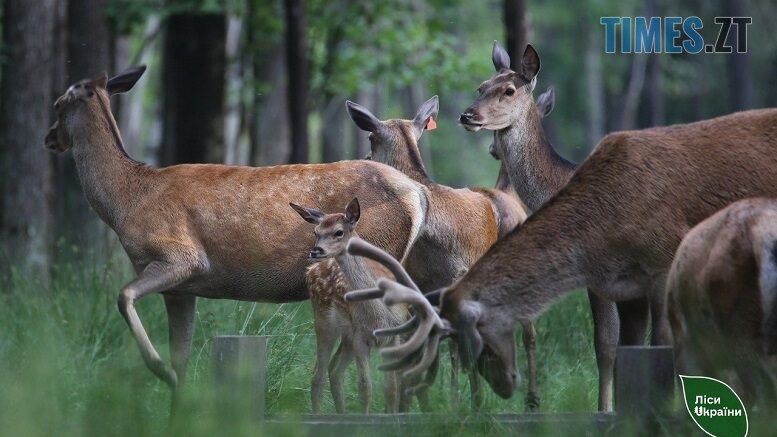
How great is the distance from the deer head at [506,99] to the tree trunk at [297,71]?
6.89 meters

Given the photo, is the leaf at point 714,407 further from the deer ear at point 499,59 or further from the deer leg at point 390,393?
the deer ear at point 499,59

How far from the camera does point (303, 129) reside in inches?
656

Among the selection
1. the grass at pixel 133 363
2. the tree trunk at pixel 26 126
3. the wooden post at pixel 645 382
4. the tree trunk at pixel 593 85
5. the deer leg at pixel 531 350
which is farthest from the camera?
the tree trunk at pixel 593 85

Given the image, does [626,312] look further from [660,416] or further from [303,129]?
[303,129]

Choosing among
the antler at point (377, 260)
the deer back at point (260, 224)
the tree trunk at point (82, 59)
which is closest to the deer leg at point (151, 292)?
the deer back at point (260, 224)

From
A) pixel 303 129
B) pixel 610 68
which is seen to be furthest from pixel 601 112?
pixel 303 129

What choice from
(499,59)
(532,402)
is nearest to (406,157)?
(499,59)

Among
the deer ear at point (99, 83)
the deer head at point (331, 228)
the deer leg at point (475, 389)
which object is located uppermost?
the deer ear at point (99, 83)

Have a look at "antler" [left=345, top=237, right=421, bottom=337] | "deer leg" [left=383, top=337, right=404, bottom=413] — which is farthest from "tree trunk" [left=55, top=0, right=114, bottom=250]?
"antler" [left=345, top=237, right=421, bottom=337]

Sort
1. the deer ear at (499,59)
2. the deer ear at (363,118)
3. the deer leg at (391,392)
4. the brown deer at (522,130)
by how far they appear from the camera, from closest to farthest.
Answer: the deer leg at (391,392), the brown deer at (522,130), the deer ear at (363,118), the deer ear at (499,59)

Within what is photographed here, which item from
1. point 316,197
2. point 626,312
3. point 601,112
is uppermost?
point 316,197

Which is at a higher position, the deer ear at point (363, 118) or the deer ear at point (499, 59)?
the deer ear at point (499, 59)

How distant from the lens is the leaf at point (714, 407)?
223 inches

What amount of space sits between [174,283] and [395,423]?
267 cm
